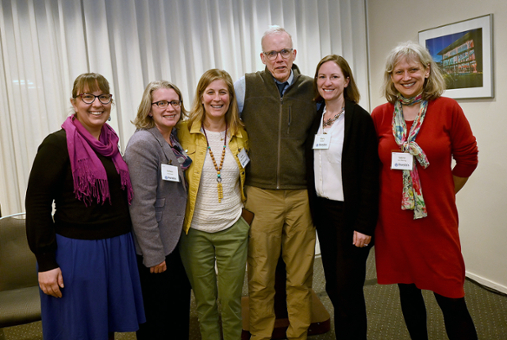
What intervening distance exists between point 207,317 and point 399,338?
1255 mm

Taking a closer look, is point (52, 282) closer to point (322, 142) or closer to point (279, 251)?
point (279, 251)

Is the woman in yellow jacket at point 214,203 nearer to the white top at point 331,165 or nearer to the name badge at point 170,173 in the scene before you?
the name badge at point 170,173

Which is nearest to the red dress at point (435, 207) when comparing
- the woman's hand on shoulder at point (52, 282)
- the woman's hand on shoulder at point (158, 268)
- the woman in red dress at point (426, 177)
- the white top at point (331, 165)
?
the woman in red dress at point (426, 177)

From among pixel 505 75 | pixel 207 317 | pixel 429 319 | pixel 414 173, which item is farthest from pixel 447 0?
pixel 207 317

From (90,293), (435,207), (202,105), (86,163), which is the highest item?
(202,105)

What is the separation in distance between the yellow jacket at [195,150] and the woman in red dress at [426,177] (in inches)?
30.9

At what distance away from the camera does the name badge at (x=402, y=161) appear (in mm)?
1865

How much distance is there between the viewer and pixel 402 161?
190cm

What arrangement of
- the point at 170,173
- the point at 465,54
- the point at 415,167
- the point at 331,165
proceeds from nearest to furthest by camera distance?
the point at 415,167
the point at 170,173
the point at 331,165
the point at 465,54

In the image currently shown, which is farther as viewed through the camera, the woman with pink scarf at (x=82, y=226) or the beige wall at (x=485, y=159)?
the beige wall at (x=485, y=159)

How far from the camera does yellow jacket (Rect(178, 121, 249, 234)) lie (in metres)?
2.13

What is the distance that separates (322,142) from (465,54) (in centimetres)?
177

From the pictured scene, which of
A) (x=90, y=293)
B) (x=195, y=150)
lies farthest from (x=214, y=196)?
(x=90, y=293)

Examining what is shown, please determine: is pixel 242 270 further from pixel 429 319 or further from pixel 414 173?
pixel 429 319
